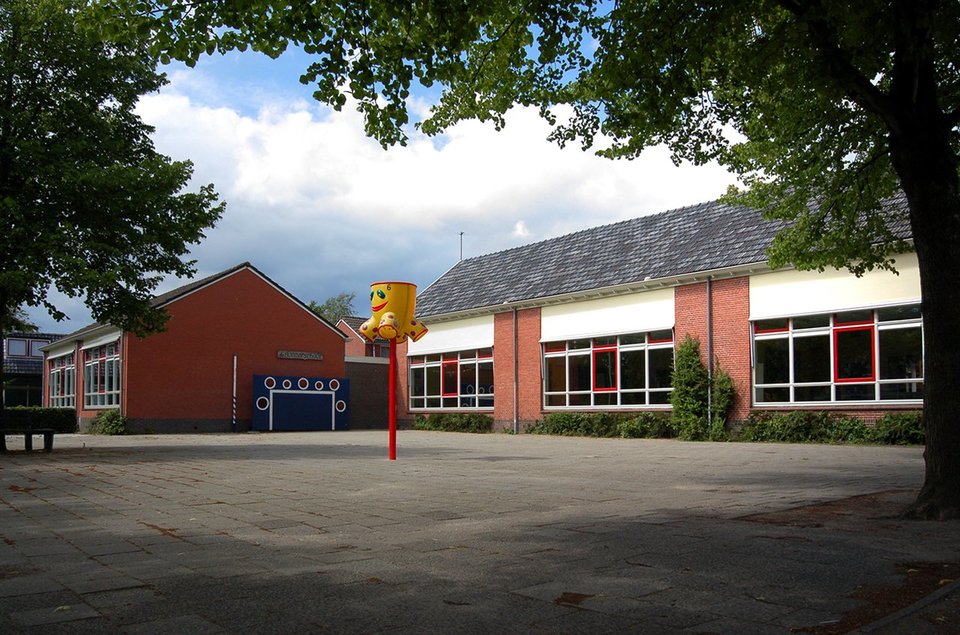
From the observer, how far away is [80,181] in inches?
613

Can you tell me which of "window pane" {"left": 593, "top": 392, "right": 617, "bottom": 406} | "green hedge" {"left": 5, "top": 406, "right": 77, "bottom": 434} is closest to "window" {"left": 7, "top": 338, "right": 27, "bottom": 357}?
"green hedge" {"left": 5, "top": 406, "right": 77, "bottom": 434}

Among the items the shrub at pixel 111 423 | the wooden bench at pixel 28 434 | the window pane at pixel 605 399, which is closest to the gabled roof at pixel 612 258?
the window pane at pixel 605 399

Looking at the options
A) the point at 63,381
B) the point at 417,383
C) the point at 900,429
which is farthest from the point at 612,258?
the point at 63,381

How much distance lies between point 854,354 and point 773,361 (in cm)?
219

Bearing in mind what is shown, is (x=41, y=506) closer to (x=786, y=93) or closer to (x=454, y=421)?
(x=786, y=93)

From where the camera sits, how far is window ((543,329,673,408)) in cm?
2466

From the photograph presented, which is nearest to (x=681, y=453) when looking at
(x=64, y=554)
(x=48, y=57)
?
(x=64, y=554)

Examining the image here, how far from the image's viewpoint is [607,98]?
10.0 metres

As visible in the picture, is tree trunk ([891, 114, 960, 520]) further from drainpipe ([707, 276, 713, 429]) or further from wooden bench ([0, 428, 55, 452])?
wooden bench ([0, 428, 55, 452])

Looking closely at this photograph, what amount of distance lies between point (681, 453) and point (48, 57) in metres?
15.0

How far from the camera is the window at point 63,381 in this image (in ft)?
128

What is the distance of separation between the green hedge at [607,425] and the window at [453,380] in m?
3.47

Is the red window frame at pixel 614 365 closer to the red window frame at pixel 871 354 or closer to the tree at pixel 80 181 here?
the red window frame at pixel 871 354

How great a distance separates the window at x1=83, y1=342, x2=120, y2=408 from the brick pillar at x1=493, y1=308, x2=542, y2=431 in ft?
48.4
